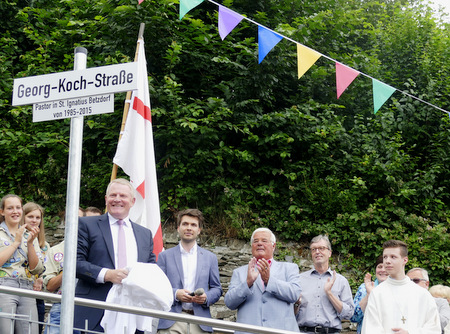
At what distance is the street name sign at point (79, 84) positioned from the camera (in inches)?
106

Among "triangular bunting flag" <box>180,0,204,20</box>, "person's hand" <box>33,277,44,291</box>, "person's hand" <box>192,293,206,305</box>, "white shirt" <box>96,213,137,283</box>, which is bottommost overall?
"person's hand" <box>192,293,206,305</box>

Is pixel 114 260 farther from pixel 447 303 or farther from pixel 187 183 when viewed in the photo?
pixel 187 183

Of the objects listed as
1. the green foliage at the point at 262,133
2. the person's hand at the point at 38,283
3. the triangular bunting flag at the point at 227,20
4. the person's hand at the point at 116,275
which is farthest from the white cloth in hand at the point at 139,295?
the green foliage at the point at 262,133

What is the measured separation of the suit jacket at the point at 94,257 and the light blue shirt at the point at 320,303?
160cm

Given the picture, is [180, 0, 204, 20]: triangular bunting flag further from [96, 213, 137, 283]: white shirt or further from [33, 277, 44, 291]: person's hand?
[33, 277, 44, 291]: person's hand

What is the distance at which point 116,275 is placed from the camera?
4.24m

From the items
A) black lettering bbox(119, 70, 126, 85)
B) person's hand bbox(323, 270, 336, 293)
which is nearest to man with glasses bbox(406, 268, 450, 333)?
person's hand bbox(323, 270, 336, 293)

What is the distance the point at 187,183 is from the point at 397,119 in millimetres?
3936

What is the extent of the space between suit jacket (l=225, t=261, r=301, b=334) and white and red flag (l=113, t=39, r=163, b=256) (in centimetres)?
144

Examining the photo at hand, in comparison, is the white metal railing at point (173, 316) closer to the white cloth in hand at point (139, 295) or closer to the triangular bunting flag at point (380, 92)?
the white cloth in hand at point (139, 295)

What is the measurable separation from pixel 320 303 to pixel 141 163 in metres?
2.45

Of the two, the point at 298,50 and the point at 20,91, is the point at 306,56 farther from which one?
the point at 20,91

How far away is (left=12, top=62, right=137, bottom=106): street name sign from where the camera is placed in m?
2.70

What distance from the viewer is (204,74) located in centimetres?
1016
